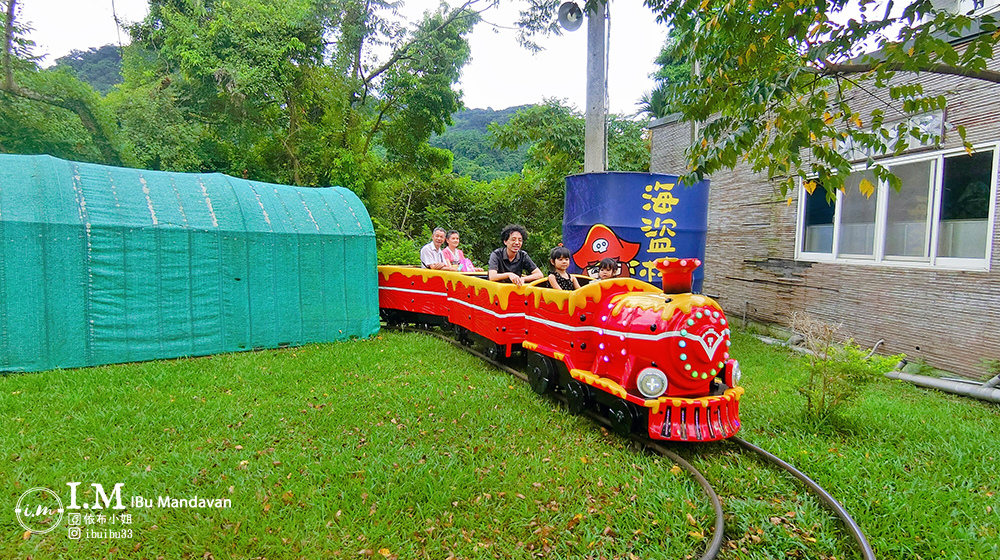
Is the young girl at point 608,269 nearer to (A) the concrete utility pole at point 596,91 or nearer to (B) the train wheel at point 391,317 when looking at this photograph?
(A) the concrete utility pole at point 596,91

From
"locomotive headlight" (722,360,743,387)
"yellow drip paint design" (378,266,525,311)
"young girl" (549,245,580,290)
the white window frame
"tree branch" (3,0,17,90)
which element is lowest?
"locomotive headlight" (722,360,743,387)

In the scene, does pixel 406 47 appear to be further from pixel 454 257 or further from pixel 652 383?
pixel 652 383

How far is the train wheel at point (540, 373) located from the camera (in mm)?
4691

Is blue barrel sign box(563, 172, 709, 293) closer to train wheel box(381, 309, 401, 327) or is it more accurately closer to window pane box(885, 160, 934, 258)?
window pane box(885, 160, 934, 258)

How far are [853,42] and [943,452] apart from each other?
2990mm

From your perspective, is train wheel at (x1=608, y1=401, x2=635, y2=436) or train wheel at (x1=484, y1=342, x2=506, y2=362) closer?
train wheel at (x1=608, y1=401, x2=635, y2=436)

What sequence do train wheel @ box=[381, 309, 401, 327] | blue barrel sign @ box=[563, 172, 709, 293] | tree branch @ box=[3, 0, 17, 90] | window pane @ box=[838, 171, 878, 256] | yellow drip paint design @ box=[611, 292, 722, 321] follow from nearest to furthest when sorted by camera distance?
yellow drip paint design @ box=[611, 292, 722, 321] < blue barrel sign @ box=[563, 172, 709, 293] < window pane @ box=[838, 171, 878, 256] < train wheel @ box=[381, 309, 401, 327] < tree branch @ box=[3, 0, 17, 90]

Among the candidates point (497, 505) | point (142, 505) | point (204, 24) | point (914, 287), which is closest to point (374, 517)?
point (497, 505)

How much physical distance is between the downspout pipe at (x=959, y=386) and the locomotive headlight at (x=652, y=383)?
11.9ft

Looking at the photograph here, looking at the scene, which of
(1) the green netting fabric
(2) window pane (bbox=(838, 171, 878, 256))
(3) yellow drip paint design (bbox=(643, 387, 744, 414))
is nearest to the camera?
(3) yellow drip paint design (bbox=(643, 387, 744, 414))

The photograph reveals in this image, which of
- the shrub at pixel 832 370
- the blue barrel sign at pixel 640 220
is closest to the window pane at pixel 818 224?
the blue barrel sign at pixel 640 220

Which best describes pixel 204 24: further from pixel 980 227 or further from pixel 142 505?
pixel 980 227

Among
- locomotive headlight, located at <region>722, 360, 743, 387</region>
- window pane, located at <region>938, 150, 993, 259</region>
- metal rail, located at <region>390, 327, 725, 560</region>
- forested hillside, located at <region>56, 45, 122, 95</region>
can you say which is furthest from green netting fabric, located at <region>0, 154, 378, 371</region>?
forested hillside, located at <region>56, 45, 122, 95</region>

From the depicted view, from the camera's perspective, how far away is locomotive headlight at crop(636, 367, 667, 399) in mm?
3477
